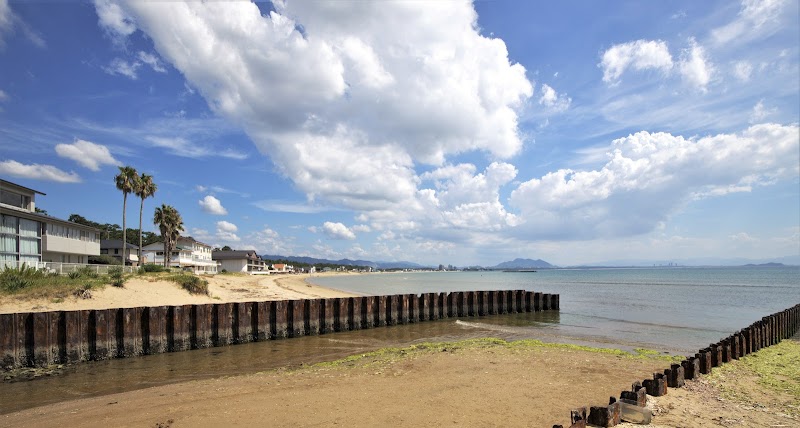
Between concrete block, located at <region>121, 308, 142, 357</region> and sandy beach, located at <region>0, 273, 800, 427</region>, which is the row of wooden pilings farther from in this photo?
concrete block, located at <region>121, 308, 142, 357</region>

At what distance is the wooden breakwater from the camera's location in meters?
12.8

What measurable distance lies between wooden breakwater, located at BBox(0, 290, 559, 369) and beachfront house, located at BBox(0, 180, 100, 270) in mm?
14614

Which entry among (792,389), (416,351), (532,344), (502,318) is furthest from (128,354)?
(502,318)

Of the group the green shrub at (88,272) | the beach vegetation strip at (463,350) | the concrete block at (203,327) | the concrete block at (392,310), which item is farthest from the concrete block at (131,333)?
the green shrub at (88,272)

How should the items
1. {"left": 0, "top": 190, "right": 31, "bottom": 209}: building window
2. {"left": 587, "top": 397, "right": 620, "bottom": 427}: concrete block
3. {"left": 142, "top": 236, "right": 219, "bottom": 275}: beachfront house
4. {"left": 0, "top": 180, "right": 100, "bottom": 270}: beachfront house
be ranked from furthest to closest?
{"left": 142, "top": 236, "right": 219, "bottom": 275}: beachfront house < {"left": 0, "top": 190, "right": 31, "bottom": 209}: building window < {"left": 0, "top": 180, "right": 100, "bottom": 270}: beachfront house < {"left": 587, "top": 397, "right": 620, "bottom": 427}: concrete block

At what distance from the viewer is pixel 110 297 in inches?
830

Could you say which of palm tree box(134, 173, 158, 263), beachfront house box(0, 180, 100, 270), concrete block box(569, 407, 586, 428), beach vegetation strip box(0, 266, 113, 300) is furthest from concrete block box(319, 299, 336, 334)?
palm tree box(134, 173, 158, 263)

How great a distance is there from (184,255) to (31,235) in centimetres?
4616

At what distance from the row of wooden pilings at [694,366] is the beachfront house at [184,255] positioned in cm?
6414

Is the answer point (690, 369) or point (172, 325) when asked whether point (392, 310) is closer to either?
point (172, 325)

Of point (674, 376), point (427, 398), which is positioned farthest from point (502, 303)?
point (427, 398)

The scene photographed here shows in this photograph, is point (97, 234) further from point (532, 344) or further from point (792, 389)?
point (792, 389)

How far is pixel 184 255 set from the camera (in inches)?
2911

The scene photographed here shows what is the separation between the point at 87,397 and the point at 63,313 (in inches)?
191
